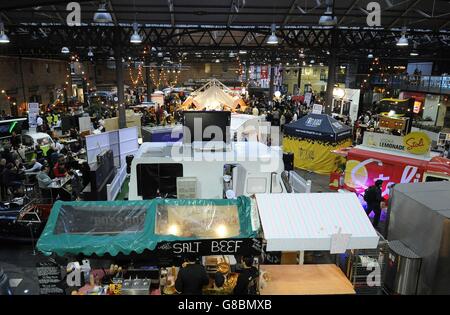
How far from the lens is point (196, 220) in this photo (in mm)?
6285

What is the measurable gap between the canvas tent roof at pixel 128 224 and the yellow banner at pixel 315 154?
9751 mm

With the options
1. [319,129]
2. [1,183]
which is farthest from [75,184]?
[319,129]

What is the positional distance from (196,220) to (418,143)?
8587mm

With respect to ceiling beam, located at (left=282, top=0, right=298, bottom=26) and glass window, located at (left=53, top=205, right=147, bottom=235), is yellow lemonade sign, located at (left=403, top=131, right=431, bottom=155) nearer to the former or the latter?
ceiling beam, located at (left=282, top=0, right=298, bottom=26)

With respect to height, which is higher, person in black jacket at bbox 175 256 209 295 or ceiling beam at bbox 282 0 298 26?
ceiling beam at bbox 282 0 298 26

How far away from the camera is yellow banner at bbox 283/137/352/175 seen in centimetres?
1520

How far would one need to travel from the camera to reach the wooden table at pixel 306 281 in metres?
5.43

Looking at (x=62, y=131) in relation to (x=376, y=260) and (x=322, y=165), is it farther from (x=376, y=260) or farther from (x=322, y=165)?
(x=376, y=260)

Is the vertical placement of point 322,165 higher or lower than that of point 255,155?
lower

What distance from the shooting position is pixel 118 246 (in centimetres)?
543

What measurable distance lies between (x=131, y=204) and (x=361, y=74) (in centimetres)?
A: 3765

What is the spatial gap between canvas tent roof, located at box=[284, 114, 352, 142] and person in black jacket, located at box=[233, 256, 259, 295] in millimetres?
10598

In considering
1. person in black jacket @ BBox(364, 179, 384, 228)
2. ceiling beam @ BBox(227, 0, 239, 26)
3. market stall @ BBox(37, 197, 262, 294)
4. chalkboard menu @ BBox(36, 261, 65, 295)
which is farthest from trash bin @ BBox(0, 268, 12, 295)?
ceiling beam @ BBox(227, 0, 239, 26)
